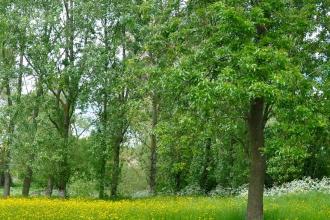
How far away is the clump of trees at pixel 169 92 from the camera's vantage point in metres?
14.3

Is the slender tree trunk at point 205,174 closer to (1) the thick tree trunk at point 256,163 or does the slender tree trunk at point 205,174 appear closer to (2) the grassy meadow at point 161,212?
(2) the grassy meadow at point 161,212

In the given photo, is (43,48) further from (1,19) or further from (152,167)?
(152,167)

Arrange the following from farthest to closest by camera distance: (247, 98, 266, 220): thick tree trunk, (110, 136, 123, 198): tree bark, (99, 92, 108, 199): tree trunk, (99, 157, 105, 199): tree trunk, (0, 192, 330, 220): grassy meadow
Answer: (110, 136, 123, 198): tree bark → (99, 157, 105, 199): tree trunk → (99, 92, 108, 199): tree trunk → (0, 192, 330, 220): grassy meadow → (247, 98, 266, 220): thick tree trunk

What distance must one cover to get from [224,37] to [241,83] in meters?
2.27

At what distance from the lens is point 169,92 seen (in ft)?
56.5

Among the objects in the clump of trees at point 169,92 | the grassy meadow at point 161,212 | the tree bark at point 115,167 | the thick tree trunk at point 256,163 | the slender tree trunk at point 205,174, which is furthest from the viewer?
the slender tree trunk at point 205,174

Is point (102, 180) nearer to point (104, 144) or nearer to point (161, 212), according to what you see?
point (104, 144)

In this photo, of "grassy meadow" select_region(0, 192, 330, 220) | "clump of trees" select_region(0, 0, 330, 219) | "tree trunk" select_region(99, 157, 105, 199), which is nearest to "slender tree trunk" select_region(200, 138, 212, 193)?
"clump of trees" select_region(0, 0, 330, 219)

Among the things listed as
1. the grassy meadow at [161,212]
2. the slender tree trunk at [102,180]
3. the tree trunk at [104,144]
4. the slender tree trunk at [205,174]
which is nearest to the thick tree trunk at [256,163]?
the grassy meadow at [161,212]

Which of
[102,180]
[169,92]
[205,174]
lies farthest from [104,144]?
[169,92]

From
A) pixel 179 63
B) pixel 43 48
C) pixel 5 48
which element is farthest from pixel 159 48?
pixel 5 48

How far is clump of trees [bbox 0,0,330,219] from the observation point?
46.9ft

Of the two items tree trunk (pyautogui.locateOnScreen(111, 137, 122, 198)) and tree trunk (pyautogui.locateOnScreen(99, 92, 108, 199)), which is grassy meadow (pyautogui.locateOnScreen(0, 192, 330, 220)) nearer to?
tree trunk (pyautogui.locateOnScreen(99, 92, 108, 199))

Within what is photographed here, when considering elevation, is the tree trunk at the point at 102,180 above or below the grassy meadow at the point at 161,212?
above
